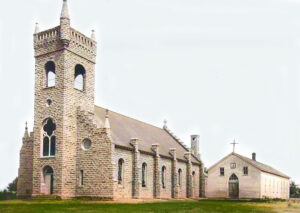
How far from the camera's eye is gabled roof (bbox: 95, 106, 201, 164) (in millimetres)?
45031

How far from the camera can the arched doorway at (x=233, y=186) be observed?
65875 mm

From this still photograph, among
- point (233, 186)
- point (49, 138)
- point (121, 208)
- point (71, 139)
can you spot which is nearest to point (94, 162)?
point (71, 139)

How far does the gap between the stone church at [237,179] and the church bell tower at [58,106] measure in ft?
103

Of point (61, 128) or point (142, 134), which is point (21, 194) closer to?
point (61, 128)

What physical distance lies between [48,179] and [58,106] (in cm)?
682

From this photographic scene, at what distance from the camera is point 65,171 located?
39.6 metres

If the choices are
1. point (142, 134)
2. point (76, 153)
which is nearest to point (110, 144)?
point (76, 153)

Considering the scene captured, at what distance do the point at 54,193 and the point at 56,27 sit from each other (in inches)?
606

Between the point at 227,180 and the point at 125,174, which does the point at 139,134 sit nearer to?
the point at 125,174

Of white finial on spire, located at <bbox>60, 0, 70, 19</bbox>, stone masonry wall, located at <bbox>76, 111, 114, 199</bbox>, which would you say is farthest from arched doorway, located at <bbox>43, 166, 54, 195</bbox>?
white finial on spire, located at <bbox>60, 0, 70, 19</bbox>

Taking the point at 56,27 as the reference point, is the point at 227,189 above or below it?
below

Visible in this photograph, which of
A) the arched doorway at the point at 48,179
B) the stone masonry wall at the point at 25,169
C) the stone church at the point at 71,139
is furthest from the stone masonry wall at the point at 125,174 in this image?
the stone masonry wall at the point at 25,169

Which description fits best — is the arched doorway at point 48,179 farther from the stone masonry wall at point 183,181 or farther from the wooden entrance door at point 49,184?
the stone masonry wall at point 183,181

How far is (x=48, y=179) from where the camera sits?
133 ft
